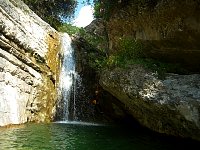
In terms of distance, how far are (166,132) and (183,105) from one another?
9.91ft

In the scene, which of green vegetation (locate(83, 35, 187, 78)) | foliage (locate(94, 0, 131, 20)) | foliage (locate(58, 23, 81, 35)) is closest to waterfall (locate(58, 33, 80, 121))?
green vegetation (locate(83, 35, 187, 78))

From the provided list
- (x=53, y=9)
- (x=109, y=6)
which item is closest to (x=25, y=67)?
(x=109, y=6)

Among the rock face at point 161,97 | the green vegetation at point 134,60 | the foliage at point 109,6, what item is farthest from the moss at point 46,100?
the foliage at point 109,6

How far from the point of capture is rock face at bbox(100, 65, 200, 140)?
11.6 meters

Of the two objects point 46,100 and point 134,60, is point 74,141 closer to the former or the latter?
point 134,60

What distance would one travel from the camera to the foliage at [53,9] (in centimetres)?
2934

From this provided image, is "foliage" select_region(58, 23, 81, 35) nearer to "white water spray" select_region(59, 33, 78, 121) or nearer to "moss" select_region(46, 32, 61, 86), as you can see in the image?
"white water spray" select_region(59, 33, 78, 121)

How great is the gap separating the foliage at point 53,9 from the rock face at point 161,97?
1533 centimetres

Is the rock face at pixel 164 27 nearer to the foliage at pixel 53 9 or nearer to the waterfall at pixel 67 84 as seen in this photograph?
the waterfall at pixel 67 84

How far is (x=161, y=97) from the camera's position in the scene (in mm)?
12445

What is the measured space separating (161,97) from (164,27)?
2.78m

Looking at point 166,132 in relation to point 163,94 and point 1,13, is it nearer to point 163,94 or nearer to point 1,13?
point 163,94

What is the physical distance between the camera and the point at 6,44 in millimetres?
16047

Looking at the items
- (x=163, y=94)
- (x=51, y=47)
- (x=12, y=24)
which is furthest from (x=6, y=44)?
(x=163, y=94)
